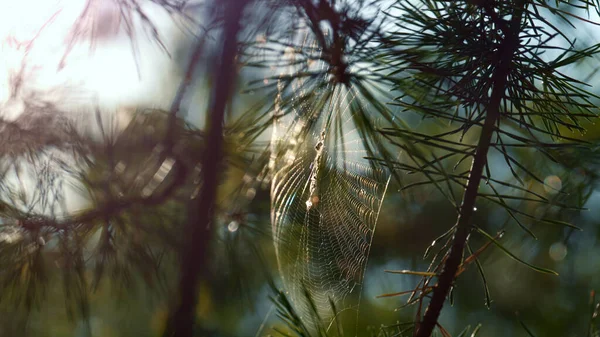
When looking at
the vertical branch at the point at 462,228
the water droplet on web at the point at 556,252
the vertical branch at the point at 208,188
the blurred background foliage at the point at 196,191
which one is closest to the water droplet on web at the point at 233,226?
the blurred background foliage at the point at 196,191

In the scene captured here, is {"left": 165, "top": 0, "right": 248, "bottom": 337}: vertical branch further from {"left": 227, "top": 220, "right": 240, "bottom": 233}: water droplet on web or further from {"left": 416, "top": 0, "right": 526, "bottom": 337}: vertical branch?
{"left": 416, "top": 0, "right": 526, "bottom": 337}: vertical branch

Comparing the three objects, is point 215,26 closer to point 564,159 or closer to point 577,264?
point 564,159

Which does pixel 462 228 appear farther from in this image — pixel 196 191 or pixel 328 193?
pixel 196 191

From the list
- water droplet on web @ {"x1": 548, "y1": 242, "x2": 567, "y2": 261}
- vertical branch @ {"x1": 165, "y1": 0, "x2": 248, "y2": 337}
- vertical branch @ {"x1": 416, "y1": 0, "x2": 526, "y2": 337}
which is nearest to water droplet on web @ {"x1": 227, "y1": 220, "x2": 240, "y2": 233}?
vertical branch @ {"x1": 165, "y1": 0, "x2": 248, "y2": 337}

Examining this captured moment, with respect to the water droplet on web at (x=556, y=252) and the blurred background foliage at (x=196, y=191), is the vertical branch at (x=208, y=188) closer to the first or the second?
the blurred background foliage at (x=196, y=191)

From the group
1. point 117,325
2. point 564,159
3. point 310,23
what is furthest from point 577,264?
point 310,23

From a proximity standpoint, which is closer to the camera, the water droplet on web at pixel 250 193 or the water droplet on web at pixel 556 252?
the water droplet on web at pixel 250 193
